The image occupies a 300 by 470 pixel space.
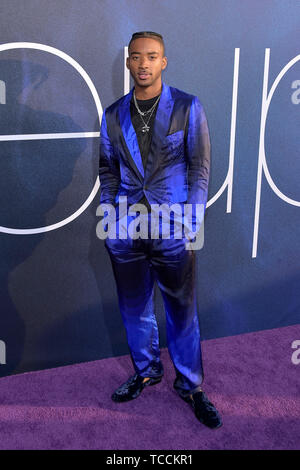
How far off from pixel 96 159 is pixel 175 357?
1204 millimetres

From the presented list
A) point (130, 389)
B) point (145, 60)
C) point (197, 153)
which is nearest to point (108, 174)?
point (197, 153)

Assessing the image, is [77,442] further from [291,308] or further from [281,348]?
[291,308]

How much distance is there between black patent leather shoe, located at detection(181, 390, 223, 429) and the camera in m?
2.59

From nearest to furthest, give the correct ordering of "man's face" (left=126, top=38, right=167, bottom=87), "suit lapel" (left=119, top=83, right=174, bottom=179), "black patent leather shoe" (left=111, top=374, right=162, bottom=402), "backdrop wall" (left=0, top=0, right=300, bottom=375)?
"man's face" (left=126, top=38, right=167, bottom=87), "suit lapel" (left=119, top=83, right=174, bottom=179), "backdrop wall" (left=0, top=0, right=300, bottom=375), "black patent leather shoe" (left=111, top=374, right=162, bottom=402)

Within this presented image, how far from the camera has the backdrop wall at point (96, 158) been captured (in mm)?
2701

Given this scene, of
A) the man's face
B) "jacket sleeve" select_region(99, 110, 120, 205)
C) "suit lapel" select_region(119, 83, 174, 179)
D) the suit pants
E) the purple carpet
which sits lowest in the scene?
the purple carpet

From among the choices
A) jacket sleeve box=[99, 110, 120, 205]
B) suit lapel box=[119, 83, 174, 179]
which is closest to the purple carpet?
jacket sleeve box=[99, 110, 120, 205]

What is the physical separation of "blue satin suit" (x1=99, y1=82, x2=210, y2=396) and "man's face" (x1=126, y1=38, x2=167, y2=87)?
12cm

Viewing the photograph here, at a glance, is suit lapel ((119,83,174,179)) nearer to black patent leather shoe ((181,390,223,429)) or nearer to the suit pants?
the suit pants

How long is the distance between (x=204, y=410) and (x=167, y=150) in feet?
4.48

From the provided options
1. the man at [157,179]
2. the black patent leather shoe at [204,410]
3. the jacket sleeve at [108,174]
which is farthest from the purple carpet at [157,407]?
the jacket sleeve at [108,174]

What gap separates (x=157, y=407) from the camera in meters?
2.77

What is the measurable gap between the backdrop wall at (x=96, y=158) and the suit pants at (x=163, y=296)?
0.46 metres

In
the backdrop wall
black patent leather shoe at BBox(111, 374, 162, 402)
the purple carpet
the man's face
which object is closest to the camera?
the man's face
